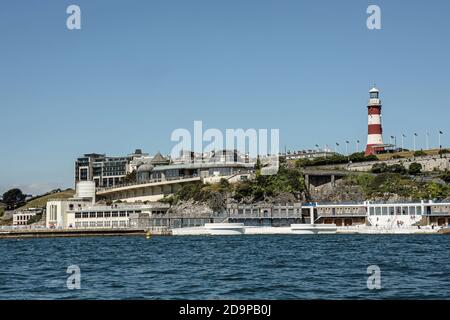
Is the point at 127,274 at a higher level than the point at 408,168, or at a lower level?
lower

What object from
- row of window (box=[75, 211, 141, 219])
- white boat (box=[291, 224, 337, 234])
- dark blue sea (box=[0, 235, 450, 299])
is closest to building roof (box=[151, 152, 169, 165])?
row of window (box=[75, 211, 141, 219])

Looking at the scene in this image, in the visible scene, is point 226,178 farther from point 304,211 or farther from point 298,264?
point 298,264

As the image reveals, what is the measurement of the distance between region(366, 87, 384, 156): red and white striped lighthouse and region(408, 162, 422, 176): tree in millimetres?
12073

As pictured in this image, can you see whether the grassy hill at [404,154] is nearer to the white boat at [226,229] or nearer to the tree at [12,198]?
the white boat at [226,229]

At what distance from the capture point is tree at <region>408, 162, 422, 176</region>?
12208cm

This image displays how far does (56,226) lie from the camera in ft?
419

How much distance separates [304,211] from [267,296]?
90.4 meters

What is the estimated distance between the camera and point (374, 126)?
431 ft

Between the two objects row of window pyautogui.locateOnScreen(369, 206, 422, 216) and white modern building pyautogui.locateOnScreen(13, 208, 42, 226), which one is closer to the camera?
row of window pyautogui.locateOnScreen(369, 206, 422, 216)

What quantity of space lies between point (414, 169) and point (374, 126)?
43.1ft

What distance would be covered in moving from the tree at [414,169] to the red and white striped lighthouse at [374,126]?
12073 mm

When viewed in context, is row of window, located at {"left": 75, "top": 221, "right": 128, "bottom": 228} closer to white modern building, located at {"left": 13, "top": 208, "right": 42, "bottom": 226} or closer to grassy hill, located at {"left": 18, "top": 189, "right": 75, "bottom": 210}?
white modern building, located at {"left": 13, "top": 208, "right": 42, "bottom": 226}

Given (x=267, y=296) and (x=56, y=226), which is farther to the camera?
(x=56, y=226)

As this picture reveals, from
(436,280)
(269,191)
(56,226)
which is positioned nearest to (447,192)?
(269,191)
